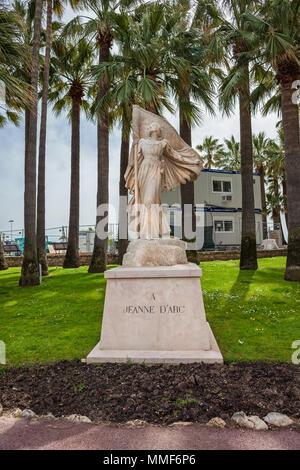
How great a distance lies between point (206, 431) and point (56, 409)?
1399 millimetres

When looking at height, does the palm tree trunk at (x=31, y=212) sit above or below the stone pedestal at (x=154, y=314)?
above

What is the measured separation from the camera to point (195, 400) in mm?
2922

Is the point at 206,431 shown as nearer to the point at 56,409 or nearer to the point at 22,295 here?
the point at 56,409

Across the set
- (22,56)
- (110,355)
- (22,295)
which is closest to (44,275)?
(22,295)

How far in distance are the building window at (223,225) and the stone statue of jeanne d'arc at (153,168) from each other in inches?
772

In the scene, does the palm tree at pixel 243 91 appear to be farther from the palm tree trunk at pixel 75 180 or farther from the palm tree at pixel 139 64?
the palm tree trunk at pixel 75 180

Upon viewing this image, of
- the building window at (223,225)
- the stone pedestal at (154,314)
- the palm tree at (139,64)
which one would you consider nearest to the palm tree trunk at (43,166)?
the palm tree at (139,64)

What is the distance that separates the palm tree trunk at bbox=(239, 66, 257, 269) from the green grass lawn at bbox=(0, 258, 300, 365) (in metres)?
1.25

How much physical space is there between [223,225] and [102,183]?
602 inches

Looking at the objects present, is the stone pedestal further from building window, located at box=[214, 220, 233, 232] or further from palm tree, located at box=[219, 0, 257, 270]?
building window, located at box=[214, 220, 233, 232]

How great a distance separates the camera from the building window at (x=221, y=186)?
26797mm

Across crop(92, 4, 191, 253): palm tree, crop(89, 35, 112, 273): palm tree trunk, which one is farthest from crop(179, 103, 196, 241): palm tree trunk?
crop(89, 35, 112, 273): palm tree trunk

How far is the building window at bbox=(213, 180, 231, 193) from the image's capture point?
87.9ft

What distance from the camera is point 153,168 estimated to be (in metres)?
5.79
